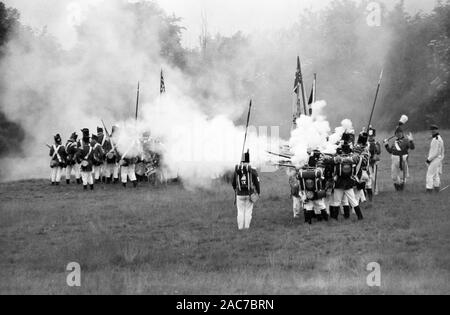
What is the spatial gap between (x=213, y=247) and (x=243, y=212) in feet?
6.18

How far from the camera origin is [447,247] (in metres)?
12.3

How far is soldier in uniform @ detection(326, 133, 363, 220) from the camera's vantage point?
15508mm

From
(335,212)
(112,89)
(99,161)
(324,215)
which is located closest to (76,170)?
(99,161)

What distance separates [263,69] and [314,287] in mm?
25769

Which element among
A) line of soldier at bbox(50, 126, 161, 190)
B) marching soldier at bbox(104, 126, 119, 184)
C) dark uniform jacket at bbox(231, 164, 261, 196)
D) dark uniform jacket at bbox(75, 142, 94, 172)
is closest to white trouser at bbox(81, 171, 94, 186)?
line of soldier at bbox(50, 126, 161, 190)

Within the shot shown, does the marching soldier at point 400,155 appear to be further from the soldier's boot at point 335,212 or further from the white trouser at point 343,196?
the soldier's boot at point 335,212

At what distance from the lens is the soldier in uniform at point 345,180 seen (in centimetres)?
1551

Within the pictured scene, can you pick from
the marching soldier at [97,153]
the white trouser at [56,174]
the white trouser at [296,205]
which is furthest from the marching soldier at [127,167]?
the white trouser at [296,205]

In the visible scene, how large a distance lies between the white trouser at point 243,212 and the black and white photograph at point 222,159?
4cm

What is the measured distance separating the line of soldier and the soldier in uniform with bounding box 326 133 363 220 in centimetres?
→ 898

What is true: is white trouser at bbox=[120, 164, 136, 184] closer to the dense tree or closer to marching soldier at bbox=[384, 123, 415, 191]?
marching soldier at bbox=[384, 123, 415, 191]

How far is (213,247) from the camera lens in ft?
43.9

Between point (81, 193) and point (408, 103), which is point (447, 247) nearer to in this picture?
point (81, 193)
